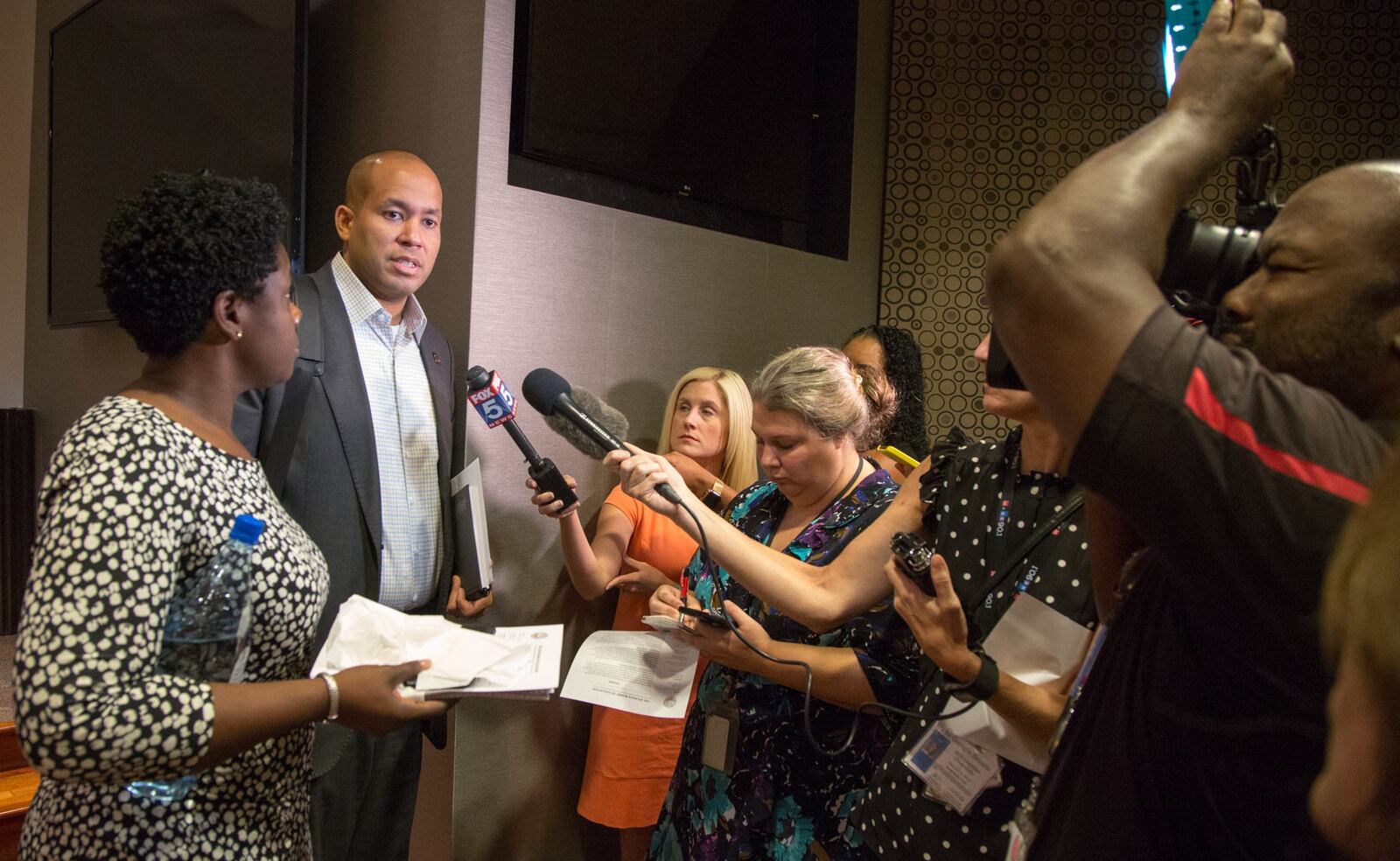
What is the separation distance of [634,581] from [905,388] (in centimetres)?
132

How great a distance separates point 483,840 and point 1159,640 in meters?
2.26

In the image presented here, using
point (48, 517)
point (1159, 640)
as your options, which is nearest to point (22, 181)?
point (48, 517)

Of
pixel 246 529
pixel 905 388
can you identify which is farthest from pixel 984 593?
pixel 905 388

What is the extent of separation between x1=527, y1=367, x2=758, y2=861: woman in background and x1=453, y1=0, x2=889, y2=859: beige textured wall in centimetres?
12

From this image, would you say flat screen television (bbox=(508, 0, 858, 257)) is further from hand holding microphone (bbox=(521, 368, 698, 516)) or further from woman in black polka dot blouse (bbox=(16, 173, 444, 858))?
woman in black polka dot blouse (bbox=(16, 173, 444, 858))

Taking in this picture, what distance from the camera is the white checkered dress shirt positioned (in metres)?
2.05

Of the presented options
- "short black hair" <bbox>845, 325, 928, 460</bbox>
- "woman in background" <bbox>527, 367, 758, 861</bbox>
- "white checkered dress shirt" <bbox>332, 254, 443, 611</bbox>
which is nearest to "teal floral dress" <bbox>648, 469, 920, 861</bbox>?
"woman in background" <bbox>527, 367, 758, 861</bbox>

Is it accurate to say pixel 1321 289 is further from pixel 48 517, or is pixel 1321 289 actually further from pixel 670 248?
pixel 670 248

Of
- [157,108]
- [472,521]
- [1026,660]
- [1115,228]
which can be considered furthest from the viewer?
[157,108]

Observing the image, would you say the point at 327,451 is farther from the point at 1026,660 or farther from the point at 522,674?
the point at 1026,660

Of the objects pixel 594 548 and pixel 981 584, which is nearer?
pixel 981 584

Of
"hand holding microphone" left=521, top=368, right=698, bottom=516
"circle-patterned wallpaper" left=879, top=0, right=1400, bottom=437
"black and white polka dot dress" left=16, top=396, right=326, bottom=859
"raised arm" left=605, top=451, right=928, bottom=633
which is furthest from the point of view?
"circle-patterned wallpaper" left=879, top=0, right=1400, bottom=437

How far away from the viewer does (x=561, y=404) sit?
1931mm

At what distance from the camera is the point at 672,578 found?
101 inches
